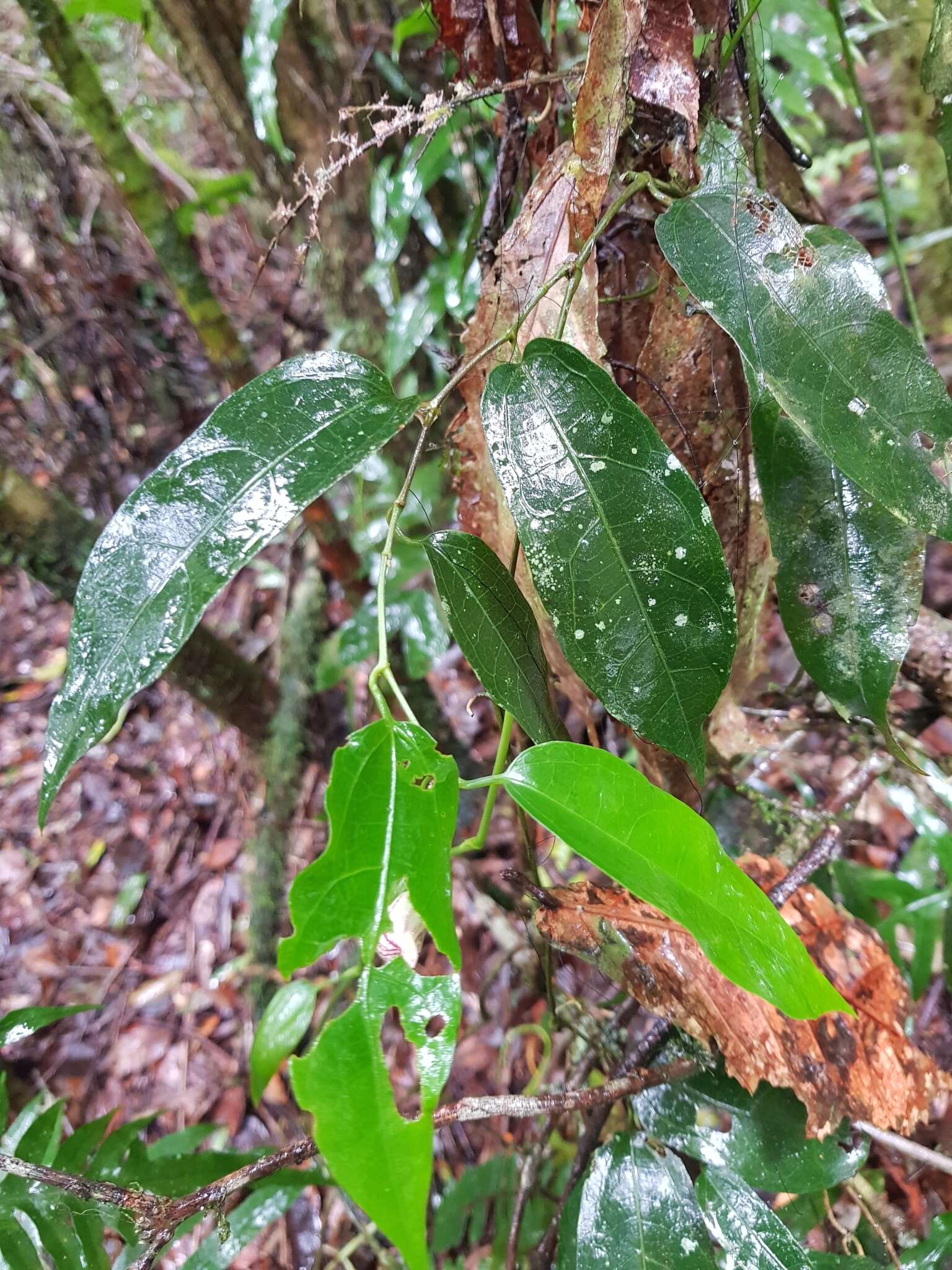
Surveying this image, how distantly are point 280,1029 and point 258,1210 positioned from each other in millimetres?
213

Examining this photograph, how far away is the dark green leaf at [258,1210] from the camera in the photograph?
826mm

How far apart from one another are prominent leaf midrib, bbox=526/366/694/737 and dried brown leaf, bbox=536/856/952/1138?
23 cm

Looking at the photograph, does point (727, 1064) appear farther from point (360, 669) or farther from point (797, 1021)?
point (360, 669)

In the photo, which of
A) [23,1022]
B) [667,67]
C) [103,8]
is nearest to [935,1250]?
[23,1022]

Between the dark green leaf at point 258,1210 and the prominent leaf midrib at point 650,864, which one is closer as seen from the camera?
the prominent leaf midrib at point 650,864

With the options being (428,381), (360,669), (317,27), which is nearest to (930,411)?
(428,381)

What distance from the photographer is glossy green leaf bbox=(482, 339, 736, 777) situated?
48 centimetres

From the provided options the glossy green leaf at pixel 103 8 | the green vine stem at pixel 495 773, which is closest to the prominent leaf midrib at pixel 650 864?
the green vine stem at pixel 495 773

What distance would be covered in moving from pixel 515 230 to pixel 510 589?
1.02ft

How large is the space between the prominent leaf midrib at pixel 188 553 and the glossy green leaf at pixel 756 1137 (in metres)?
0.63

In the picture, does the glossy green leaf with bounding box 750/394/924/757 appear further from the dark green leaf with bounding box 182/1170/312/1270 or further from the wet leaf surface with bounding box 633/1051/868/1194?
the dark green leaf with bounding box 182/1170/312/1270

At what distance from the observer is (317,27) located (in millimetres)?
1310

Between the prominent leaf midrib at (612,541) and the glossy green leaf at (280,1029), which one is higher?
the prominent leaf midrib at (612,541)

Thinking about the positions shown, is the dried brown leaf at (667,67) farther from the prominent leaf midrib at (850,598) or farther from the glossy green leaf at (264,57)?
the glossy green leaf at (264,57)
